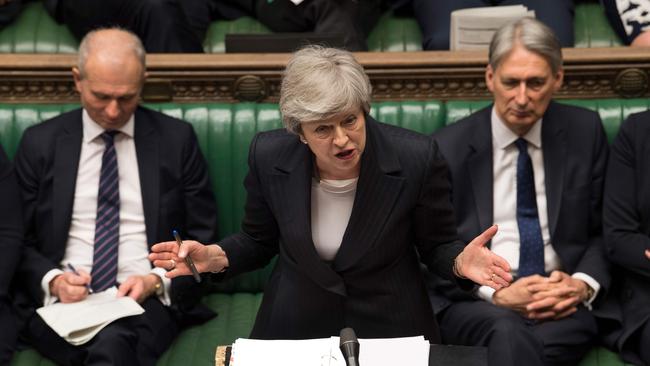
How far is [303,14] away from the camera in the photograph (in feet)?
12.6

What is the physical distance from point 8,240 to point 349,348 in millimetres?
1534

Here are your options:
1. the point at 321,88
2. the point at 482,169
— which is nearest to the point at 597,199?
the point at 482,169

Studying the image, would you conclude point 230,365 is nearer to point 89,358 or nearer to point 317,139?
point 317,139

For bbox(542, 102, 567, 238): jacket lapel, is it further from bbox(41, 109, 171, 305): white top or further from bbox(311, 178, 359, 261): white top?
bbox(41, 109, 171, 305): white top

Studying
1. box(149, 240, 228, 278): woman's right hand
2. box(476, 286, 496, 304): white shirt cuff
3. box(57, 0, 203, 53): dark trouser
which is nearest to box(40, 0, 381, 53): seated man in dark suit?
box(57, 0, 203, 53): dark trouser

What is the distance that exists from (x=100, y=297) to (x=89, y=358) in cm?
25

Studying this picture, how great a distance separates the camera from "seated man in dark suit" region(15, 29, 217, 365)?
10.1 feet

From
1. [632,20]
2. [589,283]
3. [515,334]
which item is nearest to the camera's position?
[515,334]

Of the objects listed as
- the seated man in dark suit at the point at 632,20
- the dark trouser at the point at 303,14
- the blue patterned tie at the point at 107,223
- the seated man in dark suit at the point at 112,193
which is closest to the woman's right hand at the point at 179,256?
the seated man in dark suit at the point at 112,193

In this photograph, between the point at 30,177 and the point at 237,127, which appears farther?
the point at 237,127

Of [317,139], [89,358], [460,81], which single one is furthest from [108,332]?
[460,81]

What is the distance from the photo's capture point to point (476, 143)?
3.12 metres

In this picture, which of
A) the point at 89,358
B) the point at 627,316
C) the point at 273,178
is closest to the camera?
the point at 273,178

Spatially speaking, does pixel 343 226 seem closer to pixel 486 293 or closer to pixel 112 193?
pixel 486 293
